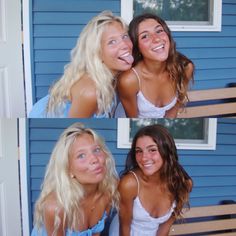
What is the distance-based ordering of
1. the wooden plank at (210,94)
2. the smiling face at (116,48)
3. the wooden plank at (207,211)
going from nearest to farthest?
the smiling face at (116,48) → the wooden plank at (210,94) → the wooden plank at (207,211)

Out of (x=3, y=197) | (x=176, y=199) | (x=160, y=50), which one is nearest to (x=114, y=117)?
(x=160, y=50)

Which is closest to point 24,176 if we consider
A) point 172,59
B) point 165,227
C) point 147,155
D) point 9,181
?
point 9,181

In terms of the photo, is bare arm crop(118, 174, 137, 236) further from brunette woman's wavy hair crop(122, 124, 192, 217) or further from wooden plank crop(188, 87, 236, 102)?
wooden plank crop(188, 87, 236, 102)

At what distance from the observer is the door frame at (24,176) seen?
4.09 ft

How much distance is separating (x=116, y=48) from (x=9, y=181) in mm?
585

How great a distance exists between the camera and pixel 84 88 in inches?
45.8

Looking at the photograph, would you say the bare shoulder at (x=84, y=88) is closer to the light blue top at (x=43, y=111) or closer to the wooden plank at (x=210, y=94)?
the light blue top at (x=43, y=111)

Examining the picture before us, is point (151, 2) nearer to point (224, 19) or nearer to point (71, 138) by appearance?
point (224, 19)

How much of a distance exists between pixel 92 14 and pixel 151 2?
187mm

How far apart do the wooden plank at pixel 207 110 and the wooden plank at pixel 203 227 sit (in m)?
0.40

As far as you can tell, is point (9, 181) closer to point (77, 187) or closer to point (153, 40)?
point (77, 187)

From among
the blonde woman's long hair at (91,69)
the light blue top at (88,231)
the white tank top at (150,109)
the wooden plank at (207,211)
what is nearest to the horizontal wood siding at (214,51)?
the white tank top at (150,109)

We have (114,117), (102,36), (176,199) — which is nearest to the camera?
(102,36)

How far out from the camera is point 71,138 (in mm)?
1228
